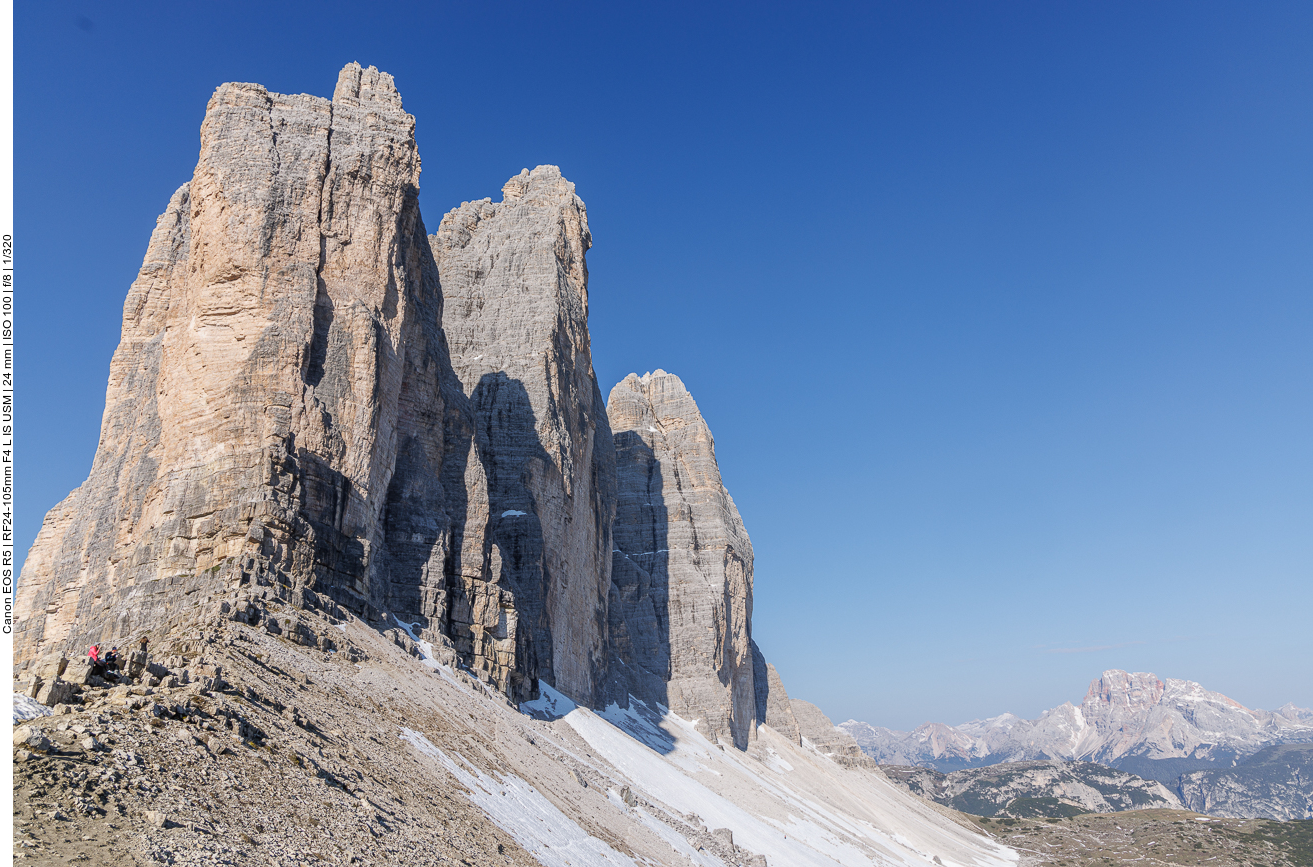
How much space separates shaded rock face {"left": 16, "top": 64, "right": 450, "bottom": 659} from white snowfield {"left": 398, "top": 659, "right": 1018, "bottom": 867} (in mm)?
7910

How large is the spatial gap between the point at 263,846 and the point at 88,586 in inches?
1148

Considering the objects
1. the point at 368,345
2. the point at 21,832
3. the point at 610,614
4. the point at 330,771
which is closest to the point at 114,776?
the point at 21,832

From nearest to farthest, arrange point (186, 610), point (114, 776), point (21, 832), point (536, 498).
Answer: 1. point (21, 832)
2. point (114, 776)
3. point (186, 610)
4. point (536, 498)

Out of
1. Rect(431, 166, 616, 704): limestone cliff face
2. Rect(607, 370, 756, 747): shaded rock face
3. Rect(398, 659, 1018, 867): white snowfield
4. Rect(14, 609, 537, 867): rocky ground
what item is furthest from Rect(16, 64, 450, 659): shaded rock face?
Rect(607, 370, 756, 747): shaded rock face

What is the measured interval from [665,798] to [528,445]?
24021 mm

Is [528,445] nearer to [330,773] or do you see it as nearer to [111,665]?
[330,773]

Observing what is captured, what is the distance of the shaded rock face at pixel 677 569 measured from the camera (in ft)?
267

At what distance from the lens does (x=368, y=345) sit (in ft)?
129

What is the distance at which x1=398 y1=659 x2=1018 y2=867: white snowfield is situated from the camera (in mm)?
26891

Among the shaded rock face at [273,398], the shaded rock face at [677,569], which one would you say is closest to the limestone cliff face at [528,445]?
the shaded rock face at [273,398]

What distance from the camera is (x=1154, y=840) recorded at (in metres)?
118

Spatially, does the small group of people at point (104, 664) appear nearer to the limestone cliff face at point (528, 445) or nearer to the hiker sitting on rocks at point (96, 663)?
the hiker sitting on rocks at point (96, 663)

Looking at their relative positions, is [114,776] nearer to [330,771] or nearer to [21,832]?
[21,832]

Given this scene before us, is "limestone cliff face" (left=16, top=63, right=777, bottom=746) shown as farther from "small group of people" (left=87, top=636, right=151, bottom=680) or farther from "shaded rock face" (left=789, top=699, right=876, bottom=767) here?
"shaded rock face" (left=789, top=699, right=876, bottom=767)
